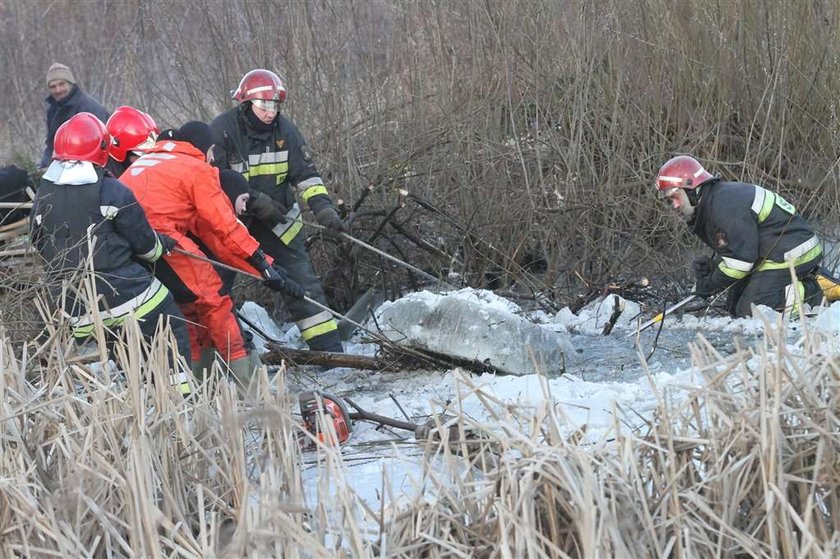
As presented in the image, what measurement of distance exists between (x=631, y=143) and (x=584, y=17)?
1062mm

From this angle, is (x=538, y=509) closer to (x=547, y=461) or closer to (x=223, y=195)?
(x=547, y=461)

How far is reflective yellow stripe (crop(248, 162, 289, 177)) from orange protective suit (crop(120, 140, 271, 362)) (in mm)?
888

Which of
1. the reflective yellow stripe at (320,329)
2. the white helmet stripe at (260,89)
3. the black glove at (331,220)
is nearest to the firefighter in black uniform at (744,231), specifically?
the black glove at (331,220)

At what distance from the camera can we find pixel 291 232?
23.2ft

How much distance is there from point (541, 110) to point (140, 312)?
4294 millimetres

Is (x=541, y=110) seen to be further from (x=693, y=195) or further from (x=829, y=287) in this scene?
(x=829, y=287)

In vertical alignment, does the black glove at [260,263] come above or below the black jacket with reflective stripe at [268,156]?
below

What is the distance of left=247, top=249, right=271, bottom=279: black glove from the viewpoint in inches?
241

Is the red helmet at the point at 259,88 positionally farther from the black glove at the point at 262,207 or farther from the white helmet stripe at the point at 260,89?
the black glove at the point at 262,207

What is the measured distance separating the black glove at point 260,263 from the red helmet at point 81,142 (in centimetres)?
104

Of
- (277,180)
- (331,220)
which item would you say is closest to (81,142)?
(277,180)

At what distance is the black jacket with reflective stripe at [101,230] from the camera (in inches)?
207

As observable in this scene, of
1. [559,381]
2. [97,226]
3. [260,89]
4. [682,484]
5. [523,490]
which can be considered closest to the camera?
[523,490]

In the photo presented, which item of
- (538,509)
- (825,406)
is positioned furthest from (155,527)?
(825,406)
